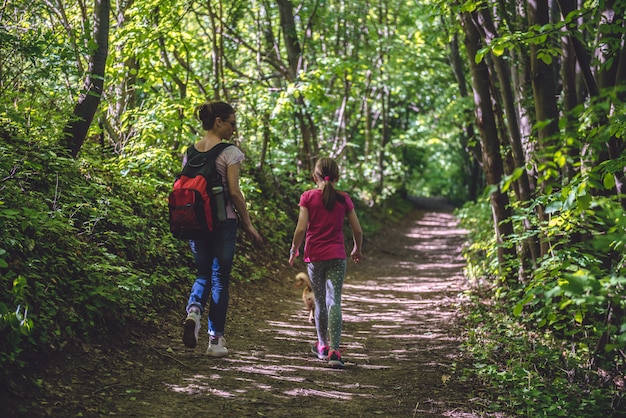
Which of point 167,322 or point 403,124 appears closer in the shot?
point 167,322

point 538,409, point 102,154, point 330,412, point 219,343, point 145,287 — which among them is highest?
point 102,154

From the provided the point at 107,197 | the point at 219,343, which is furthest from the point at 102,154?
Answer: the point at 219,343

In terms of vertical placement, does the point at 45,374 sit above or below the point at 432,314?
above

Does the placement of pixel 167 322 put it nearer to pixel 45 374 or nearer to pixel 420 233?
pixel 45 374

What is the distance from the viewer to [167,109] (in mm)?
8938

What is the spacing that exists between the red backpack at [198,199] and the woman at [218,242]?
0.28 ft

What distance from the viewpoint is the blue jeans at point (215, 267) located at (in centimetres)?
518

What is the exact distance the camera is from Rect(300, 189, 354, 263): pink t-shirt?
558 centimetres

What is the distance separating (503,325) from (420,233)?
1740 cm

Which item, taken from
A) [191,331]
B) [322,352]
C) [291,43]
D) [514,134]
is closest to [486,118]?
[514,134]

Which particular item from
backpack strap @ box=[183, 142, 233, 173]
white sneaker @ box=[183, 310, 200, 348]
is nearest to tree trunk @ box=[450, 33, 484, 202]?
backpack strap @ box=[183, 142, 233, 173]

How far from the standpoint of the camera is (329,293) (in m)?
5.62

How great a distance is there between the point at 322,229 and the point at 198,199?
126 cm

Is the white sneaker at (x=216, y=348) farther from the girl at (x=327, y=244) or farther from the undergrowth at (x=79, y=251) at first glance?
the girl at (x=327, y=244)
